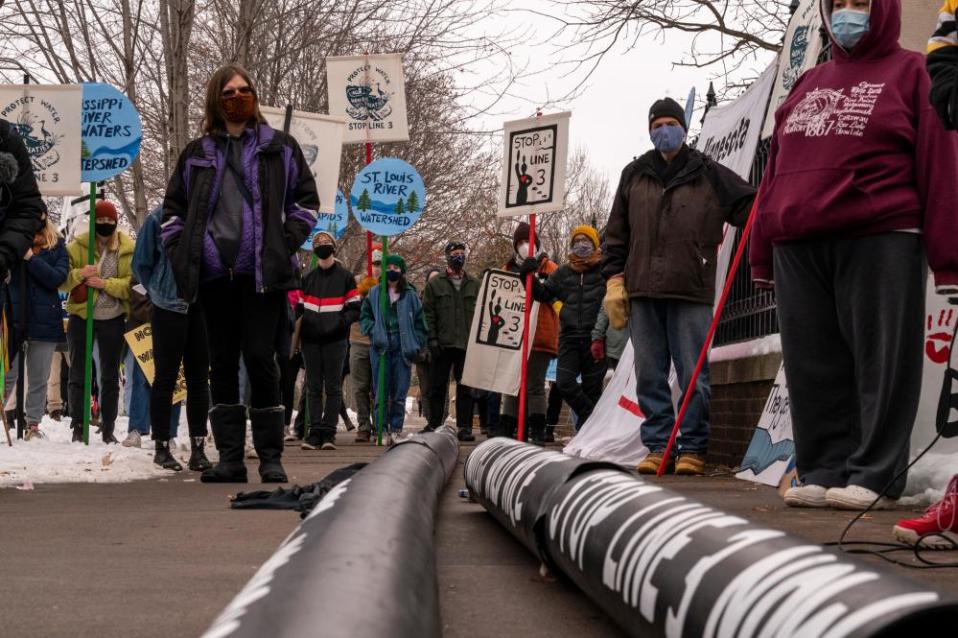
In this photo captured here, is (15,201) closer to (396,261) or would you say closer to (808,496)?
(808,496)

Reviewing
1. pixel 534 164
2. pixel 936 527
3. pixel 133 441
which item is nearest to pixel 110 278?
pixel 133 441

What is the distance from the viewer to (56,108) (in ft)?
33.0

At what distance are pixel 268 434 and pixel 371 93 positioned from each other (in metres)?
8.86

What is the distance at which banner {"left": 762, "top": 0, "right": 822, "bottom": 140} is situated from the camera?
7.30m

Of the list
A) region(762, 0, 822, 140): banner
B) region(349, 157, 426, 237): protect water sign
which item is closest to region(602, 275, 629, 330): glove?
region(762, 0, 822, 140): banner

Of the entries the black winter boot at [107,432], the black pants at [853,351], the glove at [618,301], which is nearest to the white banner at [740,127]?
the glove at [618,301]

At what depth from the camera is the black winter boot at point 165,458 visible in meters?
8.20

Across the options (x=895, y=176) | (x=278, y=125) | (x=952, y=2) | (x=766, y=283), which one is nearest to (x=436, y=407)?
(x=278, y=125)

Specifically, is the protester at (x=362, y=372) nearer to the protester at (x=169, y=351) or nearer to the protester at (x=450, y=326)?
the protester at (x=450, y=326)

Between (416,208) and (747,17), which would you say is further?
(747,17)

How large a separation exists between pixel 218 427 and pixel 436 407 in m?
7.45

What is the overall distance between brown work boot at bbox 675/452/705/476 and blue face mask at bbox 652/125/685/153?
6.07 ft

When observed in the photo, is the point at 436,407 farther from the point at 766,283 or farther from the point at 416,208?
the point at 766,283

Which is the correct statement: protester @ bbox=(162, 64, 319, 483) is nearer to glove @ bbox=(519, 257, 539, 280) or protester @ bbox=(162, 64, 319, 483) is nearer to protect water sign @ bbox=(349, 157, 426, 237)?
glove @ bbox=(519, 257, 539, 280)
